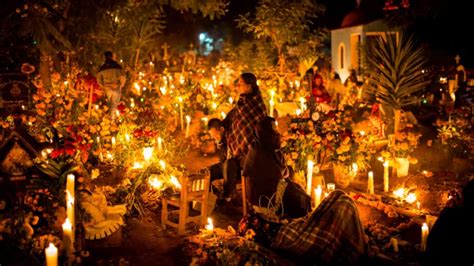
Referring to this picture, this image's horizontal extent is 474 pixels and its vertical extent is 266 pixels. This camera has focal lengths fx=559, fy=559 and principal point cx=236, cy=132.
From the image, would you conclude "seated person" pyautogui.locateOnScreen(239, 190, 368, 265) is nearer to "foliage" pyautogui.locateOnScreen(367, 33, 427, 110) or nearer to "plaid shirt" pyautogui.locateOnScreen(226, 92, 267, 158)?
"plaid shirt" pyautogui.locateOnScreen(226, 92, 267, 158)

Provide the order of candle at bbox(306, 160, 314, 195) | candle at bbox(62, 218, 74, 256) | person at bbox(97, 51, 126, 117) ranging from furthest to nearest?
person at bbox(97, 51, 126, 117) < candle at bbox(306, 160, 314, 195) < candle at bbox(62, 218, 74, 256)

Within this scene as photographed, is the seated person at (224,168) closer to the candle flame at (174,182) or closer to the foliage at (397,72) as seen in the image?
the candle flame at (174,182)

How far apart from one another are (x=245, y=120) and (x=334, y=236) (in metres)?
2.36

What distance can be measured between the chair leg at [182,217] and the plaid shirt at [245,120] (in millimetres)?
1168

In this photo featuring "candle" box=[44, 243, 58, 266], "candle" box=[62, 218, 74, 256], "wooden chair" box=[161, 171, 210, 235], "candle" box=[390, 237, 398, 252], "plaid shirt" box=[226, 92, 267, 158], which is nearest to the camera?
"candle" box=[44, 243, 58, 266]

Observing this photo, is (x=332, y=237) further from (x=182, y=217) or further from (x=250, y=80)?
(x=250, y=80)

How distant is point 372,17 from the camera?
20625 mm

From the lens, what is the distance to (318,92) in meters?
11.3

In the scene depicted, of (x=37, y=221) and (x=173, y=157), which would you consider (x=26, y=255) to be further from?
(x=173, y=157)

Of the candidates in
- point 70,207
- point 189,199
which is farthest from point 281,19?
point 70,207

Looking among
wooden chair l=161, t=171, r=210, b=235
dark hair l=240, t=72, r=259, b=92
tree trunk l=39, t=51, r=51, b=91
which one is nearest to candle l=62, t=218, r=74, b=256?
wooden chair l=161, t=171, r=210, b=235

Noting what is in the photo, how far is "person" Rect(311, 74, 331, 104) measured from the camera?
1104 cm

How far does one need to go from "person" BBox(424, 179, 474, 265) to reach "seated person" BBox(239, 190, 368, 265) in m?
0.88

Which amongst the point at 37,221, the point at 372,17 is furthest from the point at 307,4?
the point at 37,221
